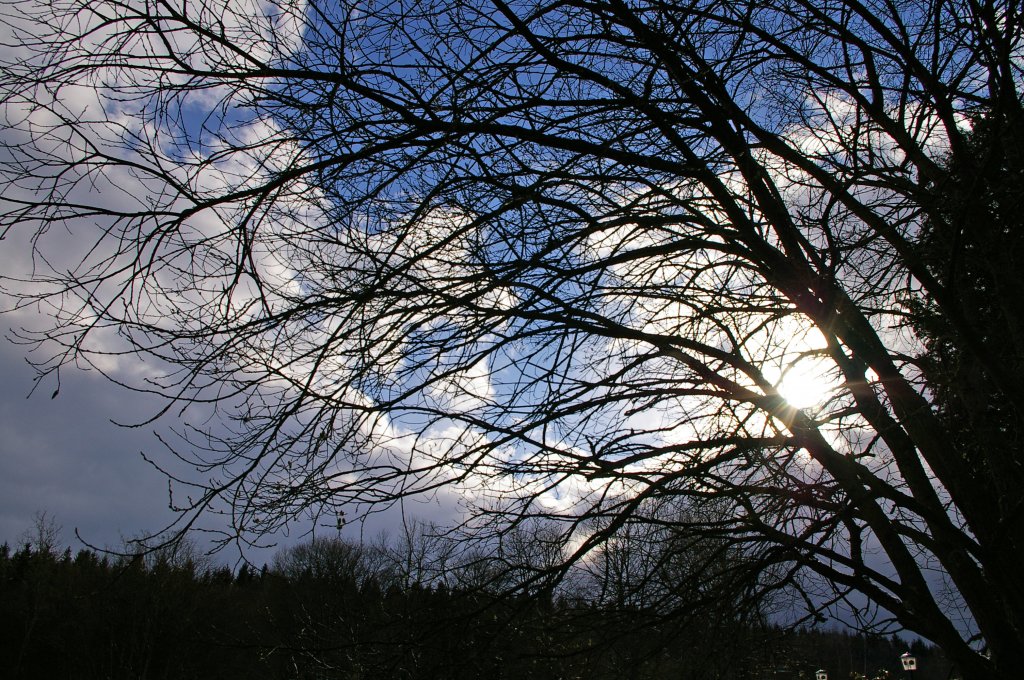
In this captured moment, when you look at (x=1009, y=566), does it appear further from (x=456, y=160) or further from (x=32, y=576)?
(x=32, y=576)

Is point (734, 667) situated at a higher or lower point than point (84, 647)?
lower

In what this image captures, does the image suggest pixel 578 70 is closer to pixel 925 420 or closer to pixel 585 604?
pixel 925 420

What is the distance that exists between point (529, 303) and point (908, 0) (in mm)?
3596

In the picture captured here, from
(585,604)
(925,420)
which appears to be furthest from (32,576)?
(925,420)

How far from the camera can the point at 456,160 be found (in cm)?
322

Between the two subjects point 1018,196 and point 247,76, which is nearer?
point 247,76

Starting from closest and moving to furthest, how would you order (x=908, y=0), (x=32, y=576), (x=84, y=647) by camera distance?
(x=908, y=0)
(x=84, y=647)
(x=32, y=576)

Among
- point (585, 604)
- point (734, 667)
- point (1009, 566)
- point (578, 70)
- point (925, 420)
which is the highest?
point (578, 70)

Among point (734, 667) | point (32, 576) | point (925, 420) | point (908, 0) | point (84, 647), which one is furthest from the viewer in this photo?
point (32, 576)

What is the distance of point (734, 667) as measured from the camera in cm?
479

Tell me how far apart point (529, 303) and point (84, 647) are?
36336mm

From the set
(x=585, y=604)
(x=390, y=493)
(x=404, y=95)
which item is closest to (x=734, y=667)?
(x=585, y=604)

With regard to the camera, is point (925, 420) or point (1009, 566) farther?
point (925, 420)

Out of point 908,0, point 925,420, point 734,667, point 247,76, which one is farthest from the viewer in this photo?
point 734,667
